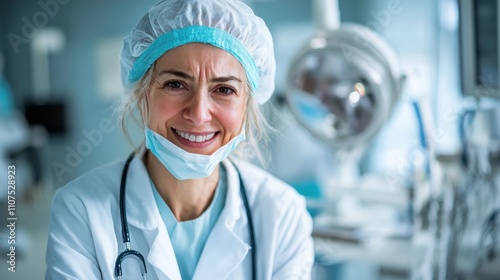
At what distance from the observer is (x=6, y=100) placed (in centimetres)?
480

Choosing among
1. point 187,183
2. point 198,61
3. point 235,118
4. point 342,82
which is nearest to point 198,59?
point 198,61

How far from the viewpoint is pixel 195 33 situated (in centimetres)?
87

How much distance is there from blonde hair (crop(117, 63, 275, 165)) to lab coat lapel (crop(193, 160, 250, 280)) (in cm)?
7

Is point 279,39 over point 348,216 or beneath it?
over

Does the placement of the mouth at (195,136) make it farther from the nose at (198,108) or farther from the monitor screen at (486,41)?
the monitor screen at (486,41)

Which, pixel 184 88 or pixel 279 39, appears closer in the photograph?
pixel 184 88

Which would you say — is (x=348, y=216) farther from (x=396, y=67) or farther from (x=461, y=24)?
(x=461, y=24)

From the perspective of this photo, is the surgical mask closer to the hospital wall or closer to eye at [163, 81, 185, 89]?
eye at [163, 81, 185, 89]

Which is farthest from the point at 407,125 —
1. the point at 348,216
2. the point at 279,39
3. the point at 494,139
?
the point at 348,216

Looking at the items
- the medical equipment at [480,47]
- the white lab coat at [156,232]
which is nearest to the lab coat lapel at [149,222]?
the white lab coat at [156,232]

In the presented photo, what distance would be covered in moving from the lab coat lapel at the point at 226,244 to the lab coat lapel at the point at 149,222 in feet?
0.19

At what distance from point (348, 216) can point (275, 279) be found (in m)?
0.86

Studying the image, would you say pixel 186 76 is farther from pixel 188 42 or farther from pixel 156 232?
pixel 156 232

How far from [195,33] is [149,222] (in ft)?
1.10
